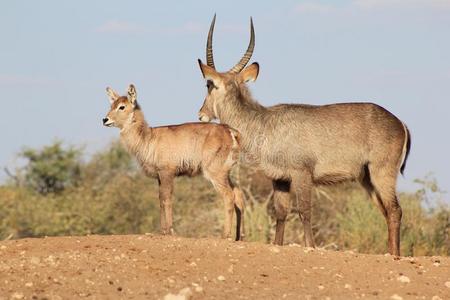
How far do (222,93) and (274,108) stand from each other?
2.79 feet

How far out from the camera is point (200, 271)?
938 centimetres

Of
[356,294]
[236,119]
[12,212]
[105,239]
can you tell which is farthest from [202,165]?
[12,212]

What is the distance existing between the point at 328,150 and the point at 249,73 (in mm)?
1870

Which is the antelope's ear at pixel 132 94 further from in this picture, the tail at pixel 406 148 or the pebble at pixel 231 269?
the pebble at pixel 231 269

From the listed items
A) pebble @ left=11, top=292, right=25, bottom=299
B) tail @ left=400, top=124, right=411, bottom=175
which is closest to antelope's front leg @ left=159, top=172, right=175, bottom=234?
tail @ left=400, top=124, right=411, bottom=175

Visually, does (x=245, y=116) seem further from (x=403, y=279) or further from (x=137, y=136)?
(x=403, y=279)

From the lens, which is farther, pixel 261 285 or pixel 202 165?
pixel 202 165

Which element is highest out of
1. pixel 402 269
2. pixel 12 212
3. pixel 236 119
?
pixel 236 119

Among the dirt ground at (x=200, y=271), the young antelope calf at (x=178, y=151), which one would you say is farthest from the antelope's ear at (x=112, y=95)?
the dirt ground at (x=200, y=271)

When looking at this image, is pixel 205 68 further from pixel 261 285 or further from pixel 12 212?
pixel 12 212

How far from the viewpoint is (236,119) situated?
13422mm

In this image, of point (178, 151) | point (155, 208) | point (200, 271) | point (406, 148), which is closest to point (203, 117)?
point (178, 151)

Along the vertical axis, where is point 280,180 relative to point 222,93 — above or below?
below

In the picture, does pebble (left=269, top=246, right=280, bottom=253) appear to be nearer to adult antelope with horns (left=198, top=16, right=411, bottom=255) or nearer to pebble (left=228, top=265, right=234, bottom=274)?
pebble (left=228, top=265, right=234, bottom=274)
